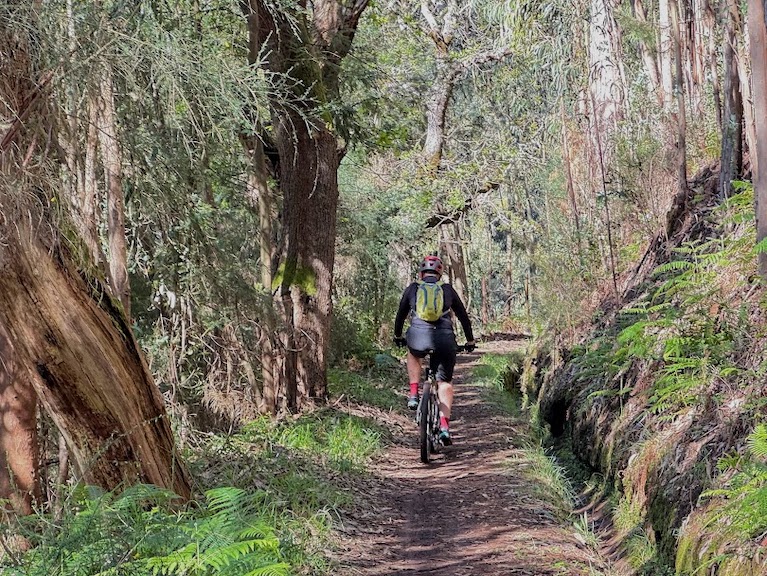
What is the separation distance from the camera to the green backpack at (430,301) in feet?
30.8

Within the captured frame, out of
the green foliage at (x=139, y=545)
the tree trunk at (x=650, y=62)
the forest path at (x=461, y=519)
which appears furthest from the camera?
the tree trunk at (x=650, y=62)

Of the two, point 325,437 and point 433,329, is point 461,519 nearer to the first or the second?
point 433,329

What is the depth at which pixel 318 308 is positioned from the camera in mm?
11336

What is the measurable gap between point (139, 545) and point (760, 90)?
5.48m

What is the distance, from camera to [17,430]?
5.89 m

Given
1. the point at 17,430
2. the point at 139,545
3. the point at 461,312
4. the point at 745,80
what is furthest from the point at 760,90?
the point at 17,430

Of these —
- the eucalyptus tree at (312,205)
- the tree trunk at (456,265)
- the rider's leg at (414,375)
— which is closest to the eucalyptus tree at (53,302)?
the rider's leg at (414,375)

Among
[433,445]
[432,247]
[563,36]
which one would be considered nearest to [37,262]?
[433,445]

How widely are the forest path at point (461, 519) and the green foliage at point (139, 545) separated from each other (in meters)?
1.62

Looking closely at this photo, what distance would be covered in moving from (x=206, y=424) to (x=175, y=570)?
5830 millimetres

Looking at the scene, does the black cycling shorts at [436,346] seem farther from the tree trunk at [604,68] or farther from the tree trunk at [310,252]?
the tree trunk at [604,68]

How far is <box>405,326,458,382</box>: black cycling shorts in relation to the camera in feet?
31.0

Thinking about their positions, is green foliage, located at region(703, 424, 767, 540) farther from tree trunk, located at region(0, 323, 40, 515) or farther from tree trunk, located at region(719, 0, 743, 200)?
tree trunk, located at region(719, 0, 743, 200)

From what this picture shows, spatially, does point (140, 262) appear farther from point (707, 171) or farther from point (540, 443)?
point (707, 171)
